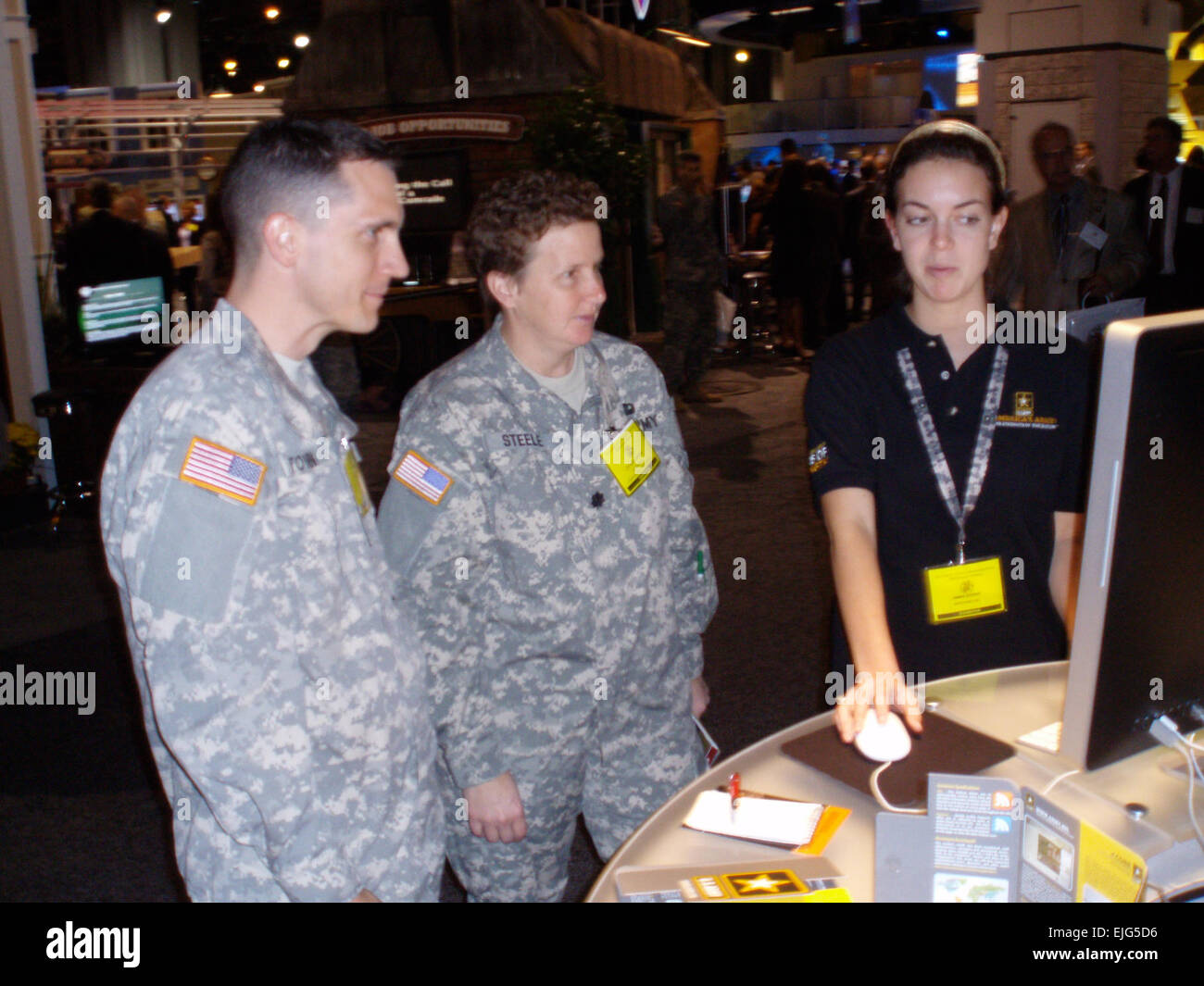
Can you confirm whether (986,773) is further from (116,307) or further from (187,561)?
(116,307)

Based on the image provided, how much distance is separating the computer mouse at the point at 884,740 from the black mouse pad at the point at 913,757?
0.16 ft

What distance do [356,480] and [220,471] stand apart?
1.01 feet

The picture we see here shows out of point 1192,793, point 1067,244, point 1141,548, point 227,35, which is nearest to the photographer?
point 1141,548

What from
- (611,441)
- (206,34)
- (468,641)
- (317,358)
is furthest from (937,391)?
(206,34)

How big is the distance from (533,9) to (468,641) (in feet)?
35.8

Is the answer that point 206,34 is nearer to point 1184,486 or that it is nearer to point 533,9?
point 533,9

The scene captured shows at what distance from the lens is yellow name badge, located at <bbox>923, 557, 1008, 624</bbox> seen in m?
1.76

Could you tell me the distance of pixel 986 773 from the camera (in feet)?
4.73

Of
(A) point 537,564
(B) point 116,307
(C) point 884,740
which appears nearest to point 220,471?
(A) point 537,564

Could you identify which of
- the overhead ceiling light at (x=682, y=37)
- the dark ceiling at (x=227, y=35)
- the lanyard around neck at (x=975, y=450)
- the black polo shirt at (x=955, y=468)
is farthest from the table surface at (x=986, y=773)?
the dark ceiling at (x=227, y=35)

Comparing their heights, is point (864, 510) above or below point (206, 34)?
below

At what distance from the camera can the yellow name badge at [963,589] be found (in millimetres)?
1759
